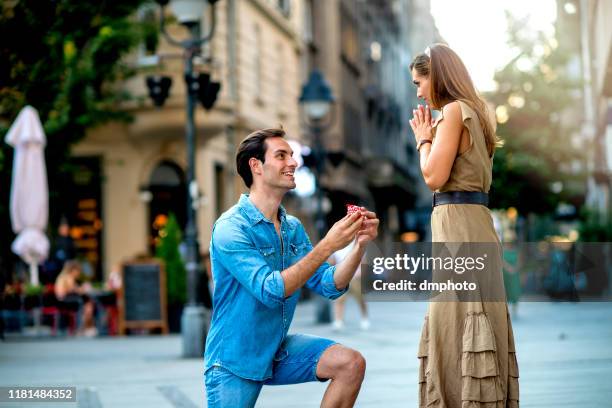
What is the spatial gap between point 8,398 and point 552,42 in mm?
26348

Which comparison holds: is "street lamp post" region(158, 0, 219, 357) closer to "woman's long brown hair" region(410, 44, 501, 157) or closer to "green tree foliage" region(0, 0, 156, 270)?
"green tree foliage" region(0, 0, 156, 270)

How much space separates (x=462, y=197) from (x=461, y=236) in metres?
0.17

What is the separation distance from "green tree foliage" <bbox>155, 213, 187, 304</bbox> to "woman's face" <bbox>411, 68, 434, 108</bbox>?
1601cm

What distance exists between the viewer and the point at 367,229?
14.9 feet

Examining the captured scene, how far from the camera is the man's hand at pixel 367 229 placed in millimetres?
4531

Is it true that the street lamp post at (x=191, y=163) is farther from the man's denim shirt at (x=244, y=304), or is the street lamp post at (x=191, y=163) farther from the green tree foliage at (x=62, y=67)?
the man's denim shirt at (x=244, y=304)

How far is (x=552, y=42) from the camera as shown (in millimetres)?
33594

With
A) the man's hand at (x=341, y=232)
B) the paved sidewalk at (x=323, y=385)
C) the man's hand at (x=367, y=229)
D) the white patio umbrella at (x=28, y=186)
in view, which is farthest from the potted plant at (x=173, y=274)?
the man's hand at (x=341, y=232)

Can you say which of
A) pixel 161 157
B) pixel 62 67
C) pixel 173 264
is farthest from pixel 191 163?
pixel 161 157

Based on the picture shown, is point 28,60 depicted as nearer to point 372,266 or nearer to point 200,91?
point 200,91

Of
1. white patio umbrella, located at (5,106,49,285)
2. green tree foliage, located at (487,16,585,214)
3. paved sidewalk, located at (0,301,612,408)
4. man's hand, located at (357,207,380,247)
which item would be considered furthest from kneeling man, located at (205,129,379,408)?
green tree foliage, located at (487,16,585,214)

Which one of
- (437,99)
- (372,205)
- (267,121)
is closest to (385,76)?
(372,205)

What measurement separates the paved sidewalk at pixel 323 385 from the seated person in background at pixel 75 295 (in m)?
1.11

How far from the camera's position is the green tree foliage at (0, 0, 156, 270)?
41.2 ft
